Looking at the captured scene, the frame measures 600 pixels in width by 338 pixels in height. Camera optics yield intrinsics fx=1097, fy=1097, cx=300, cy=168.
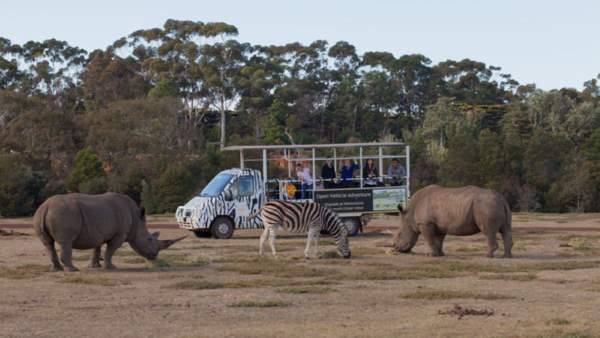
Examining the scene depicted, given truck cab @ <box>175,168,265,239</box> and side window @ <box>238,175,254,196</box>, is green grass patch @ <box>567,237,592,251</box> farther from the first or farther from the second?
side window @ <box>238,175,254,196</box>

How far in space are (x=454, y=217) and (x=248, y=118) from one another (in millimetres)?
61011

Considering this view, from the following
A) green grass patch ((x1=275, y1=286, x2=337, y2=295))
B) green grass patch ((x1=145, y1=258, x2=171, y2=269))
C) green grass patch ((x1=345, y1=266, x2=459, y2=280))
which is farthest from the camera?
green grass patch ((x1=145, y1=258, x2=171, y2=269))

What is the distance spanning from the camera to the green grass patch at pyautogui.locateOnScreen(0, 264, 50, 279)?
64.0 feet

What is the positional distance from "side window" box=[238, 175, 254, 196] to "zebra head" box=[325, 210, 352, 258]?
647 centimetres

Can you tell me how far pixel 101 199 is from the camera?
2120 centimetres

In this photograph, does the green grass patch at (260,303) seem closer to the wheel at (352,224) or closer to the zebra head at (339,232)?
the zebra head at (339,232)

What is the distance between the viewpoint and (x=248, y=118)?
84562 millimetres

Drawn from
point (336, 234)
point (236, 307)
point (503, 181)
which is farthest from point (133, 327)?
point (503, 181)

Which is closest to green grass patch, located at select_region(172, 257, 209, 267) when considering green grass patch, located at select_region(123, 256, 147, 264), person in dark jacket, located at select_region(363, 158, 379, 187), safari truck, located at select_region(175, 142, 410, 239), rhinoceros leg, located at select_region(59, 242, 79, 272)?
green grass patch, located at select_region(123, 256, 147, 264)

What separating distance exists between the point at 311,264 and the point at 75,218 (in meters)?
4.94

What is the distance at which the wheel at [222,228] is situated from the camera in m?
30.6

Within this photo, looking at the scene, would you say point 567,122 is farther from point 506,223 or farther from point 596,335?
point 596,335

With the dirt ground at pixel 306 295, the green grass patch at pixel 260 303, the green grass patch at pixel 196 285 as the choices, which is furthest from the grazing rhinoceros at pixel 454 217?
the green grass patch at pixel 260 303

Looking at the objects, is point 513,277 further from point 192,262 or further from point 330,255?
point 192,262
